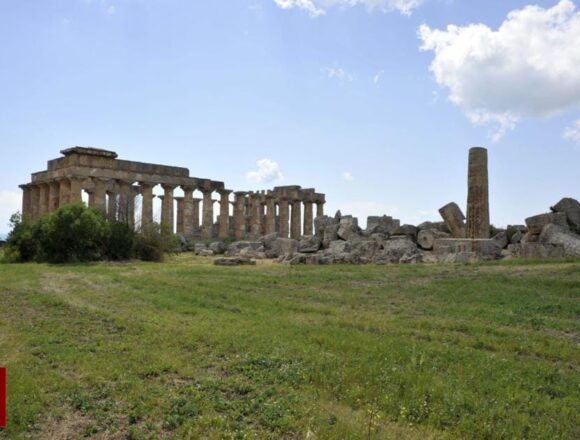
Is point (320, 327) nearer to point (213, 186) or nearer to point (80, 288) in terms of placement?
point (80, 288)

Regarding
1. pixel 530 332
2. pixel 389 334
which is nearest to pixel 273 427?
pixel 389 334

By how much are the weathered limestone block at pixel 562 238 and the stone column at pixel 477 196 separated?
9.93ft

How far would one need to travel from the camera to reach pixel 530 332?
9.95m

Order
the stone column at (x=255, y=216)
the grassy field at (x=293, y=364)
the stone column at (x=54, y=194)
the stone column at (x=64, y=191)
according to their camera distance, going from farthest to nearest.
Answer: the stone column at (x=255, y=216), the stone column at (x=54, y=194), the stone column at (x=64, y=191), the grassy field at (x=293, y=364)

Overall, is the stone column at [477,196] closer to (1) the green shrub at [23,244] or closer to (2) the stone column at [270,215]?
(1) the green shrub at [23,244]

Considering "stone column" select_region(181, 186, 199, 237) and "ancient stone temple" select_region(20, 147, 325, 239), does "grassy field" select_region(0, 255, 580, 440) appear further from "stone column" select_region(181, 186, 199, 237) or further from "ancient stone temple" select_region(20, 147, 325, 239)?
"stone column" select_region(181, 186, 199, 237)

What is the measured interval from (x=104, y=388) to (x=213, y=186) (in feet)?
139

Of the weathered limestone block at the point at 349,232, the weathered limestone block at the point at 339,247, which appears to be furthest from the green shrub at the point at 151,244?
the weathered limestone block at the point at 349,232

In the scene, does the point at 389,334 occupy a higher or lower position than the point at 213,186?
lower

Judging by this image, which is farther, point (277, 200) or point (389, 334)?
point (277, 200)

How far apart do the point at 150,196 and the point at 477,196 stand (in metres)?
26.7

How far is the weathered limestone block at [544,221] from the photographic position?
86.9 feet

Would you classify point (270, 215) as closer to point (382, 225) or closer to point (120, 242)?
point (382, 225)

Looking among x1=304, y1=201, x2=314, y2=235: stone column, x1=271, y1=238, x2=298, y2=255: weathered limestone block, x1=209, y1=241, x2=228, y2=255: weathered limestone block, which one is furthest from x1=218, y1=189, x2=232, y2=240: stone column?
x1=271, y1=238, x2=298, y2=255: weathered limestone block
